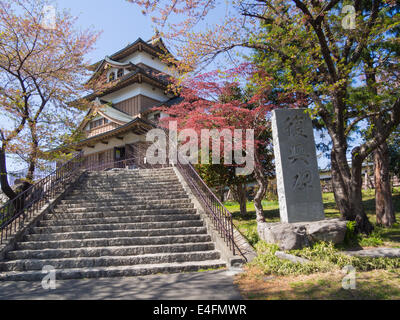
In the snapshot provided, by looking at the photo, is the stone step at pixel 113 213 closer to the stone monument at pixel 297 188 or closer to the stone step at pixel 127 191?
the stone step at pixel 127 191

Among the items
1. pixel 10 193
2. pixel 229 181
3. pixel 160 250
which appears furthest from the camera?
pixel 229 181

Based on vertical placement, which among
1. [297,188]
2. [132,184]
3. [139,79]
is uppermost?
[139,79]

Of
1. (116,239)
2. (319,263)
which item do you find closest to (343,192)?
(319,263)

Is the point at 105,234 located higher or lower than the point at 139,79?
A: lower

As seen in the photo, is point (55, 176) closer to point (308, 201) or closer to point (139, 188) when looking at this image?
point (139, 188)

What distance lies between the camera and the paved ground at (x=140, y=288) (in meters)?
4.22

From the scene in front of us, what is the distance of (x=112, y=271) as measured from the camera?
5.59 meters

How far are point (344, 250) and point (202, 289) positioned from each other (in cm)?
370

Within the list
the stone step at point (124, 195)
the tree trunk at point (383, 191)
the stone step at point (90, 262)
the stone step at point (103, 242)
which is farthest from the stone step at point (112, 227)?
the tree trunk at point (383, 191)

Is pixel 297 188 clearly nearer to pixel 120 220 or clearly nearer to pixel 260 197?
pixel 260 197

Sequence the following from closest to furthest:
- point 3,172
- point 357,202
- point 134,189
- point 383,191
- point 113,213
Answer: point 357,202 → point 113,213 → point 3,172 → point 383,191 → point 134,189

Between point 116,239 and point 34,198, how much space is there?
12.8 ft

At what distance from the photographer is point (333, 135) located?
7590mm

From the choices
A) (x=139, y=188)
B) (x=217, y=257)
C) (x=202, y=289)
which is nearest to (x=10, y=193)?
(x=139, y=188)
